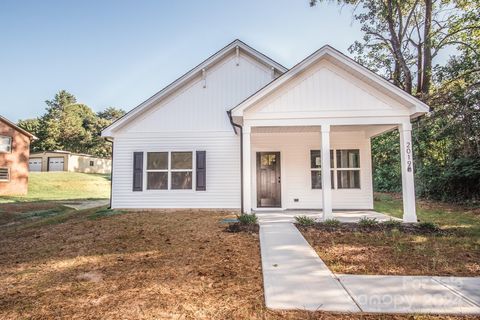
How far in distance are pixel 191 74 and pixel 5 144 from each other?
18.3m

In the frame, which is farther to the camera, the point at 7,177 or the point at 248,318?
the point at 7,177

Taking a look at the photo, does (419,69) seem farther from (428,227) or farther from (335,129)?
(428,227)

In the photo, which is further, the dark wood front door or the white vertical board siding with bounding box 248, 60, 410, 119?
the dark wood front door

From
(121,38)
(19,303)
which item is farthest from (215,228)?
(121,38)

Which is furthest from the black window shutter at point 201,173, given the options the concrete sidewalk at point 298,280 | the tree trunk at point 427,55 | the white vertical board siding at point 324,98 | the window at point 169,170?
the tree trunk at point 427,55

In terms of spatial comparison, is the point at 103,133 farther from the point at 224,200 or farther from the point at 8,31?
the point at 8,31

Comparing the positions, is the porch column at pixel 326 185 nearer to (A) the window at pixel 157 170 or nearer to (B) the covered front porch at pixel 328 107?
(B) the covered front porch at pixel 328 107

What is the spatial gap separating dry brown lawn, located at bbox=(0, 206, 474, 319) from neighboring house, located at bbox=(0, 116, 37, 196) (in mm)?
17079

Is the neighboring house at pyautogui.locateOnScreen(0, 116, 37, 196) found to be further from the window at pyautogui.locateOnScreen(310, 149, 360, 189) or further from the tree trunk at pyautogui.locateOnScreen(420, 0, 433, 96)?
the tree trunk at pyautogui.locateOnScreen(420, 0, 433, 96)

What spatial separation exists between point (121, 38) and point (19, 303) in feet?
45.7

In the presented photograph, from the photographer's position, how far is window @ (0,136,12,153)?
19562 mm

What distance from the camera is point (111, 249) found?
508cm

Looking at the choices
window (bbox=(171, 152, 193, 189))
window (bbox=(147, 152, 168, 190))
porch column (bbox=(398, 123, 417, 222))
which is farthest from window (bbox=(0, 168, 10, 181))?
porch column (bbox=(398, 123, 417, 222))

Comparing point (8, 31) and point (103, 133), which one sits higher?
point (8, 31)
